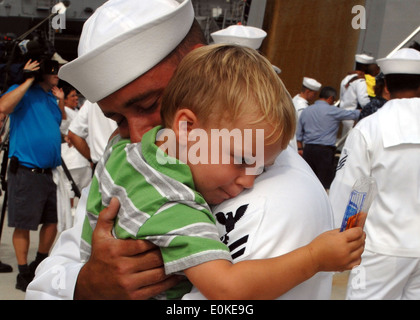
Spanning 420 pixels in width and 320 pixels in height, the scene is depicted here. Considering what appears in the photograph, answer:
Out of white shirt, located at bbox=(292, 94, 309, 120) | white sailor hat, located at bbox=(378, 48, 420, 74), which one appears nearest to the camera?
white sailor hat, located at bbox=(378, 48, 420, 74)

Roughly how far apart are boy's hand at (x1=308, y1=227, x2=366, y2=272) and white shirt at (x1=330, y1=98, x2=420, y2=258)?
93.6 inches

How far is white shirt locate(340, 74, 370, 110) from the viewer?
9.46m

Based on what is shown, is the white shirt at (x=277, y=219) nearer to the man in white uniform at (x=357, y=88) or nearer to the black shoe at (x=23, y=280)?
the black shoe at (x=23, y=280)

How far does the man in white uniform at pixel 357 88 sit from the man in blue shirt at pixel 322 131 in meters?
0.47

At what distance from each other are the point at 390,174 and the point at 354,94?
648cm

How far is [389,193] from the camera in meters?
3.64

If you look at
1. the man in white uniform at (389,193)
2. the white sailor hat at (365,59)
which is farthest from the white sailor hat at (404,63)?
the white sailor hat at (365,59)

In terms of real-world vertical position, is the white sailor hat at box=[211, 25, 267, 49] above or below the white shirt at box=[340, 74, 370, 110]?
above

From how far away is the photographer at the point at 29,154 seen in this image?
17.8ft

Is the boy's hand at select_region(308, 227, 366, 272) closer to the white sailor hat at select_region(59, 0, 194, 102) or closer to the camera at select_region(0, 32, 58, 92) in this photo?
the white sailor hat at select_region(59, 0, 194, 102)

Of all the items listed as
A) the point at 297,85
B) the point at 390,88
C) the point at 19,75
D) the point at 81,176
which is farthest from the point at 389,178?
the point at 297,85

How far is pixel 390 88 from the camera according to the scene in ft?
13.8

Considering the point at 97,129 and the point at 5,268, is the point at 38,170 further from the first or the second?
the point at 5,268

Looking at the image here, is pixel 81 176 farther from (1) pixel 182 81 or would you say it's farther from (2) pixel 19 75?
(1) pixel 182 81
